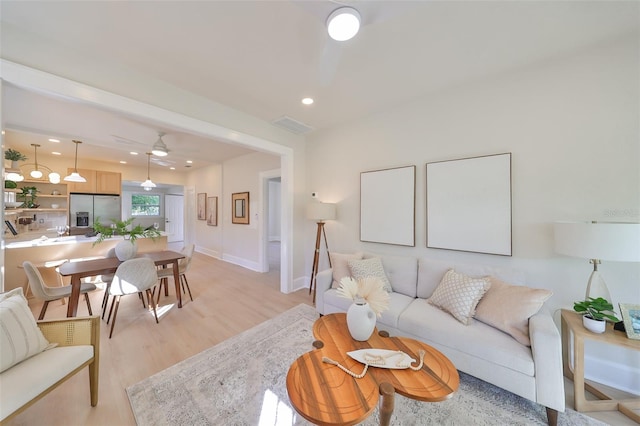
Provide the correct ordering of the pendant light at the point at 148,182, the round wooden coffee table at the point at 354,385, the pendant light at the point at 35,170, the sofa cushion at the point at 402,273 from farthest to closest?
the pendant light at the point at 148,182, the pendant light at the point at 35,170, the sofa cushion at the point at 402,273, the round wooden coffee table at the point at 354,385

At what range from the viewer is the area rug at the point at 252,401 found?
1498 millimetres

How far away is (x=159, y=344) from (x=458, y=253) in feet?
11.2

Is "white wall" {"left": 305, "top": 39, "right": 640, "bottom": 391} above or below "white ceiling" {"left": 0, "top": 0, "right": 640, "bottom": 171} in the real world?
below

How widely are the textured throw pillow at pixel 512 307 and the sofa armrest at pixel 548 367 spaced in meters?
0.17

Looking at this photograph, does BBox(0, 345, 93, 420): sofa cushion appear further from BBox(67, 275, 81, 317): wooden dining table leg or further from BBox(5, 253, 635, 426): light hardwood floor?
BBox(67, 275, 81, 317): wooden dining table leg

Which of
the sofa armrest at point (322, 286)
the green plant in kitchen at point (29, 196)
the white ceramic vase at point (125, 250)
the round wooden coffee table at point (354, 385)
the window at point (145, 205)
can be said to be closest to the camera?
the round wooden coffee table at point (354, 385)

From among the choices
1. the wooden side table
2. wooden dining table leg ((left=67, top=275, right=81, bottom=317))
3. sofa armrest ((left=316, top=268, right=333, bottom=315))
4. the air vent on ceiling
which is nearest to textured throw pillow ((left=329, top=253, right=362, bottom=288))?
sofa armrest ((left=316, top=268, right=333, bottom=315))

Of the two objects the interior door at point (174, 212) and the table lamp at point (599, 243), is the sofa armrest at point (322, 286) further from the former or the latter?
the interior door at point (174, 212)

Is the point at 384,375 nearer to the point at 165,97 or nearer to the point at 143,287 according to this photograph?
the point at 143,287

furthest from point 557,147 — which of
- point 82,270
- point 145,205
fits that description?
point 145,205

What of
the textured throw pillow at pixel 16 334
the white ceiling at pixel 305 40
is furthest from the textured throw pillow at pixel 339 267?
the textured throw pillow at pixel 16 334

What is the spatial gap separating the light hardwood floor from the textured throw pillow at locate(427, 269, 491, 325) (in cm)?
86

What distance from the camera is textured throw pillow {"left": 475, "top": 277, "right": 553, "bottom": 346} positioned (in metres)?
1.68

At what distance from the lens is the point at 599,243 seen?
1511 mm
